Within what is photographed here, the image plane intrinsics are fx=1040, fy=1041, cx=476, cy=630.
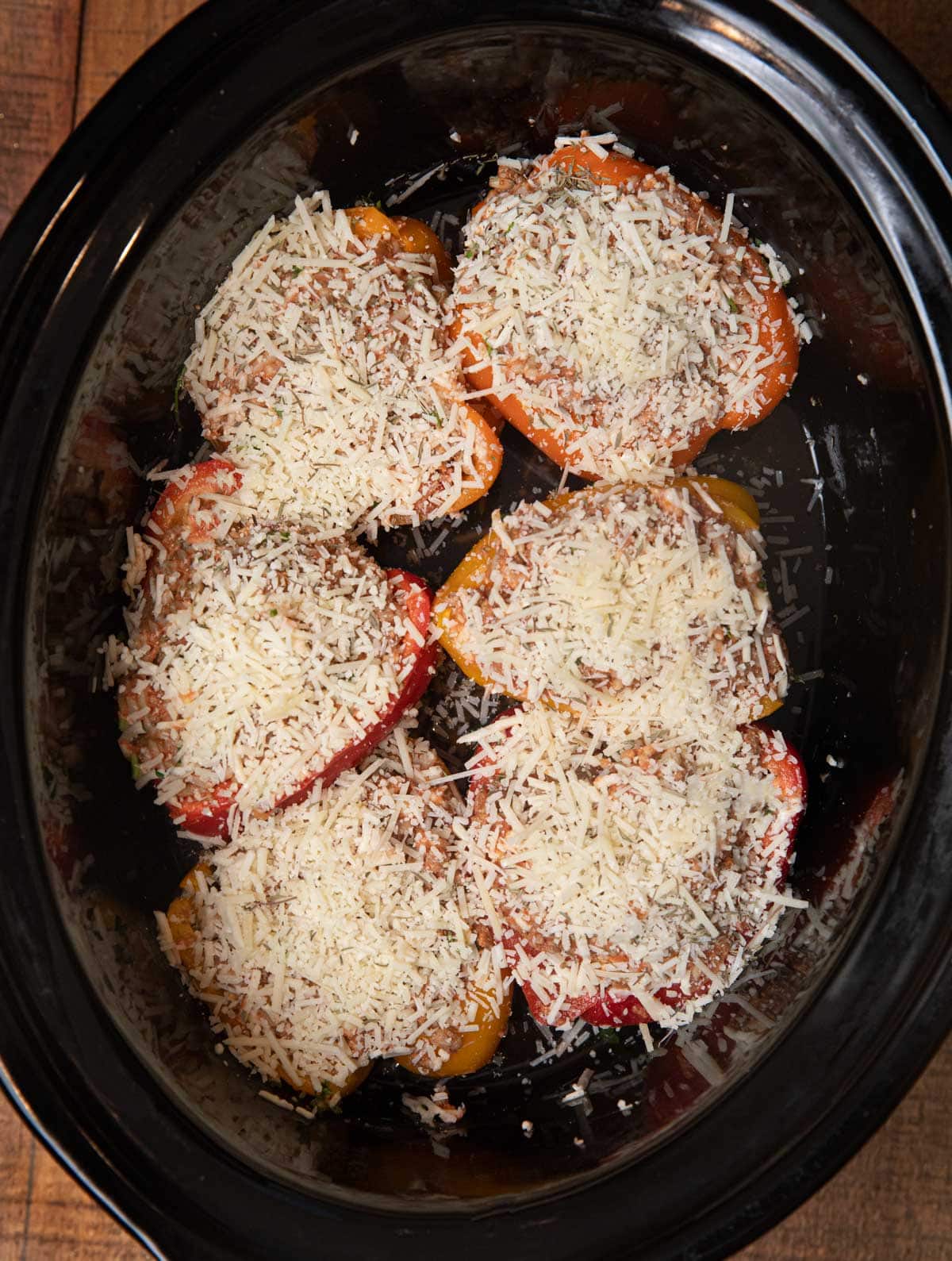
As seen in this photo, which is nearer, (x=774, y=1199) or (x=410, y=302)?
(x=774, y=1199)

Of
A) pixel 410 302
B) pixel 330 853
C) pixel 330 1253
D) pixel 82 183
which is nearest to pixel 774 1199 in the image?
pixel 330 1253

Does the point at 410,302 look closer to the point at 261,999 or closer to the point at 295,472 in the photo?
the point at 295,472

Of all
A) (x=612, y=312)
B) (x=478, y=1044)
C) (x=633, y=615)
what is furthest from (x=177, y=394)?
(x=478, y=1044)

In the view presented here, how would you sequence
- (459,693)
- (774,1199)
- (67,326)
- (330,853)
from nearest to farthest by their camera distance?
(774,1199)
(67,326)
(330,853)
(459,693)

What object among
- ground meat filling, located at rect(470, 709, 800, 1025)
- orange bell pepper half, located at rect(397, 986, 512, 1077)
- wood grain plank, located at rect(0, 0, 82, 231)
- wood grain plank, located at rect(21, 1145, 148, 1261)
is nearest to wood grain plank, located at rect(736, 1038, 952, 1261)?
ground meat filling, located at rect(470, 709, 800, 1025)

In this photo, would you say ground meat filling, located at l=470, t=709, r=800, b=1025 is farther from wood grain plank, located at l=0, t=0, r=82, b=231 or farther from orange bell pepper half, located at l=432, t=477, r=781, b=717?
wood grain plank, located at l=0, t=0, r=82, b=231

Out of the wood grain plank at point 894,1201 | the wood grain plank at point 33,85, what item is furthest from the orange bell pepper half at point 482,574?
the wood grain plank at point 33,85

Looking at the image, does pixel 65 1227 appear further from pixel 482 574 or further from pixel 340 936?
pixel 482 574

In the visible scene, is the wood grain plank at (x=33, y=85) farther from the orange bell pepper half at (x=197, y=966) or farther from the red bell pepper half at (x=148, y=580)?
the orange bell pepper half at (x=197, y=966)
